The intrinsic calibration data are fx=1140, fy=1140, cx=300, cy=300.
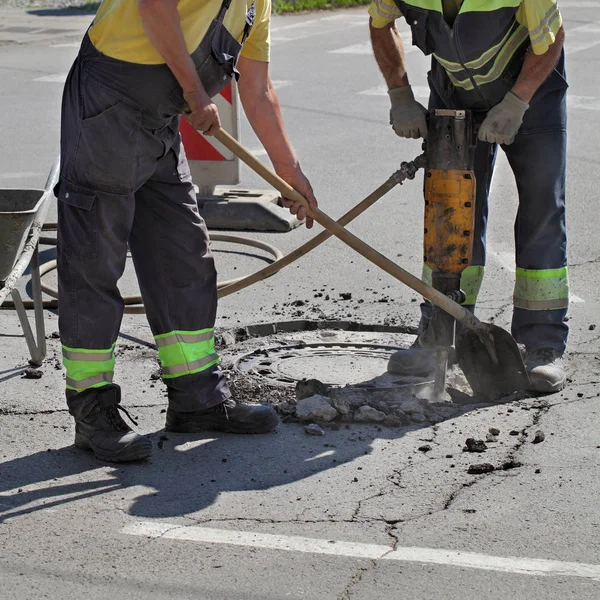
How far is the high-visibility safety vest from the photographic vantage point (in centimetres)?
449

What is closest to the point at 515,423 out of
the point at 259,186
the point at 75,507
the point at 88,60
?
the point at 75,507

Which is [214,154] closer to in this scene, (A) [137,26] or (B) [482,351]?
(B) [482,351]

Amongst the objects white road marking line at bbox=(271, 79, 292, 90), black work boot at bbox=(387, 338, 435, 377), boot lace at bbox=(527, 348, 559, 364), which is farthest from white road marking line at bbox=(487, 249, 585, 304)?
white road marking line at bbox=(271, 79, 292, 90)

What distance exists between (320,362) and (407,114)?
1.20m

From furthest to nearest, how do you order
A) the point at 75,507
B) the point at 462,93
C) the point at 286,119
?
the point at 286,119
the point at 462,93
the point at 75,507

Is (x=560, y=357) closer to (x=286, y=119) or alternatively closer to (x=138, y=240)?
(x=138, y=240)

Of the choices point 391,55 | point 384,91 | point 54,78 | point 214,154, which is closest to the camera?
point 391,55

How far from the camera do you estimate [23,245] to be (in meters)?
4.66

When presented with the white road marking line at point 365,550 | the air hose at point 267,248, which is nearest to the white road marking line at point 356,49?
the air hose at point 267,248

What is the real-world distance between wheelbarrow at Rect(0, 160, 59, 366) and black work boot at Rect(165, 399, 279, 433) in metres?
0.85

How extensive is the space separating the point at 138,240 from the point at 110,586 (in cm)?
151

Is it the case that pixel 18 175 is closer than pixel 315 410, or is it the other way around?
pixel 315 410

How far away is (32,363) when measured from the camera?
513cm

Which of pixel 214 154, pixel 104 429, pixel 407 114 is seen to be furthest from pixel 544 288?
pixel 214 154
